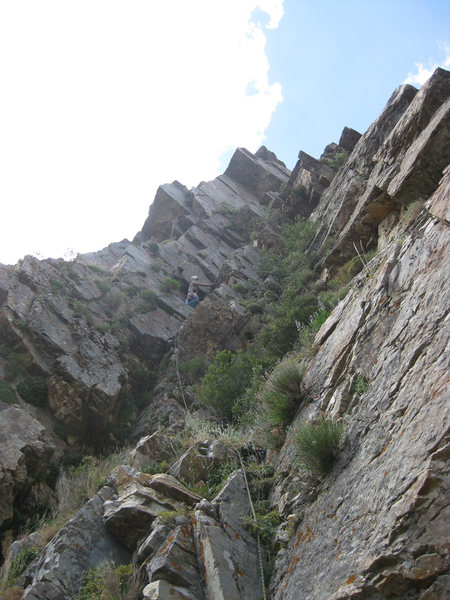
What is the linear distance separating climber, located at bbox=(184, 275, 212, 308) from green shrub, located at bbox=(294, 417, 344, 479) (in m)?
17.5

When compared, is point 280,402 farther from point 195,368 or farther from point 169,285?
point 169,285

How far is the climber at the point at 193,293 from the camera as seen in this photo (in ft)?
73.6

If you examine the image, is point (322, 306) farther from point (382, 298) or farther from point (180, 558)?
point (180, 558)

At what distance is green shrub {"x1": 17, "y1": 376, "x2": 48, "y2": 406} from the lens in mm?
13188

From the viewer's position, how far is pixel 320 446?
5023 millimetres

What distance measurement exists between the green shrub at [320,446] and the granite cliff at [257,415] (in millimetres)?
98

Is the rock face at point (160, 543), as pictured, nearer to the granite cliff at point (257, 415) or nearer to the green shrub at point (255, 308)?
the granite cliff at point (257, 415)

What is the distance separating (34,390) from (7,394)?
0.87m

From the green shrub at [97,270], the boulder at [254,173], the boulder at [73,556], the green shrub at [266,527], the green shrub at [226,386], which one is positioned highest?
the boulder at [254,173]

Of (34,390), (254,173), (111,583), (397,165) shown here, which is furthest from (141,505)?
(254,173)

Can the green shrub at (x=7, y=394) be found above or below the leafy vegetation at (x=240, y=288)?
below

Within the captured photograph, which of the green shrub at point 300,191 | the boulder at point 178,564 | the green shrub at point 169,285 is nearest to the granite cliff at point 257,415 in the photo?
the boulder at point 178,564

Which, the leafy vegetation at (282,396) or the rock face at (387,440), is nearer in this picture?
the rock face at (387,440)

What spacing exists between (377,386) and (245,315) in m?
12.9
